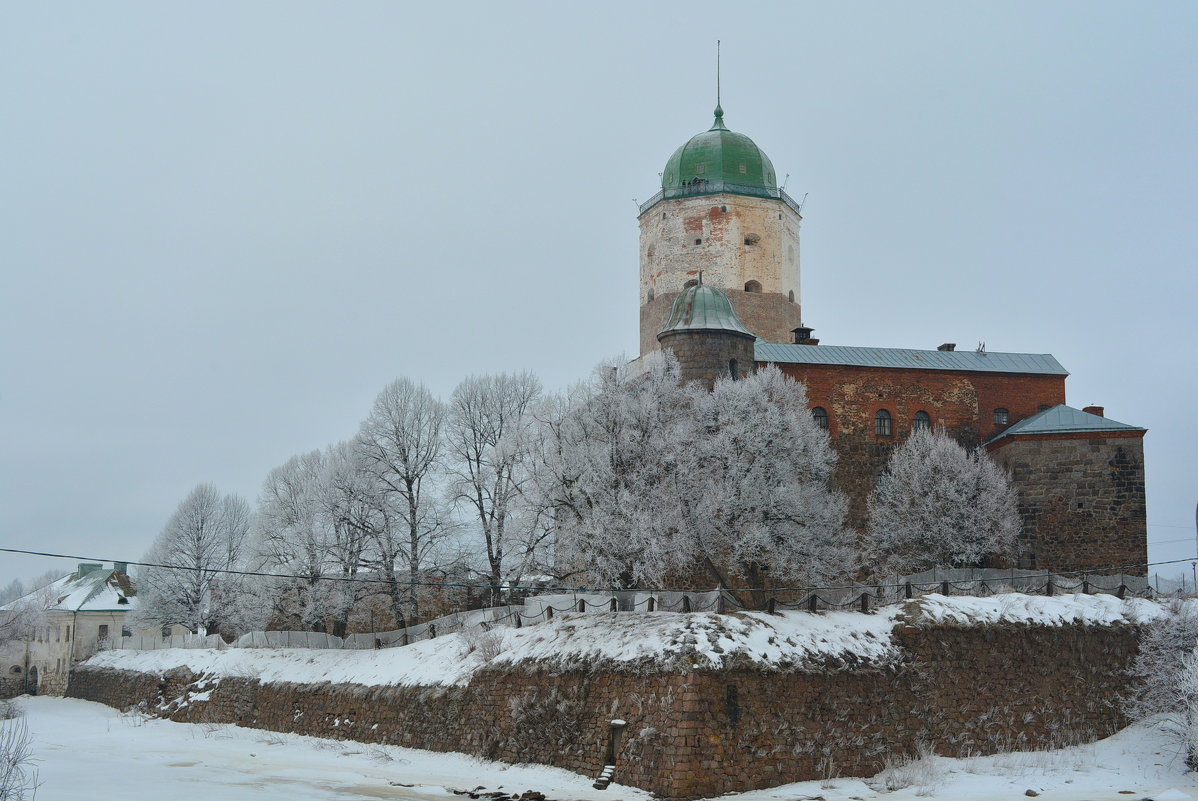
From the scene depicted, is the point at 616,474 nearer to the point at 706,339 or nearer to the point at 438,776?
the point at 706,339

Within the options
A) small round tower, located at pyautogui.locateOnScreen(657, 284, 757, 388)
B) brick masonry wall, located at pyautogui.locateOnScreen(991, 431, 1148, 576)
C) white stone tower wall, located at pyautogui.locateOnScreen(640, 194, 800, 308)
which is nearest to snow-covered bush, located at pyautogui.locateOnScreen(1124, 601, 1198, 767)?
brick masonry wall, located at pyautogui.locateOnScreen(991, 431, 1148, 576)

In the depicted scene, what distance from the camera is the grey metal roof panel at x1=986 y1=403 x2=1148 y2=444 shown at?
4188 cm

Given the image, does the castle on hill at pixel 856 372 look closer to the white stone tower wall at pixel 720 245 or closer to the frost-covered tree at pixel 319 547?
the white stone tower wall at pixel 720 245

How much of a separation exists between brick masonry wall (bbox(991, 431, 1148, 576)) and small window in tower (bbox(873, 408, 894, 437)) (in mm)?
5152

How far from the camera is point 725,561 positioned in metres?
35.0

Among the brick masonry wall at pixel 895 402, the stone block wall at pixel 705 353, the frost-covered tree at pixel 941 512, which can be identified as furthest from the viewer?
the brick masonry wall at pixel 895 402

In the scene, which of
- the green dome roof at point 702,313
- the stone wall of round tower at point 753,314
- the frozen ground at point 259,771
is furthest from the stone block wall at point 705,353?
the frozen ground at point 259,771

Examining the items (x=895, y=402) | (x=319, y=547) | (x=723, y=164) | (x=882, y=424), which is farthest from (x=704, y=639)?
(x=723, y=164)

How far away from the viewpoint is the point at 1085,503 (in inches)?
1618

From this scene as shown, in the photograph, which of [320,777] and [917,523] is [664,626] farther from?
[917,523]

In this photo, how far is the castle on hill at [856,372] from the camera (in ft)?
133

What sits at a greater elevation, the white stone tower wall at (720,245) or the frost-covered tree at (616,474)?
the white stone tower wall at (720,245)

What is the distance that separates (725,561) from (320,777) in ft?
45.9

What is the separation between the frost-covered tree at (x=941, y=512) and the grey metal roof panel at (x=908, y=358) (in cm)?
490
